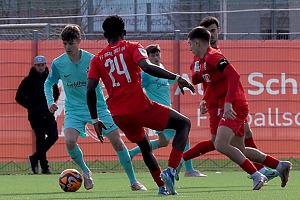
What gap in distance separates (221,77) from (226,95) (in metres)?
0.43

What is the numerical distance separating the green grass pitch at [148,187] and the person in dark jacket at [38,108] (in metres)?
0.63

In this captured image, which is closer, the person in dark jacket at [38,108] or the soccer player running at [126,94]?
the soccer player running at [126,94]

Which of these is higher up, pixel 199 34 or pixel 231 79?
pixel 199 34

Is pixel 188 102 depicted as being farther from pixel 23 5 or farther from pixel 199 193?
pixel 199 193

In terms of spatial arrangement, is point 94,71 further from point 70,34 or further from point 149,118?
point 70,34

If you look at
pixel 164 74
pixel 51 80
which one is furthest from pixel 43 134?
pixel 164 74

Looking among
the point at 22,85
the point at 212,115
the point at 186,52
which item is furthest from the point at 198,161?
the point at 212,115

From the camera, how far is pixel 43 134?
1786cm

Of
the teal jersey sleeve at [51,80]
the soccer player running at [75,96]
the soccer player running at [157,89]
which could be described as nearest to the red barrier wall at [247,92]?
the soccer player running at [157,89]

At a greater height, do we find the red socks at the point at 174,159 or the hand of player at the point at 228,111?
the hand of player at the point at 228,111

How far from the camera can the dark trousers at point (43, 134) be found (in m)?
17.5

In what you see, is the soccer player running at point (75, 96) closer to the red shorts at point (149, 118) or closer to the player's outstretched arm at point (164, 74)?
the red shorts at point (149, 118)

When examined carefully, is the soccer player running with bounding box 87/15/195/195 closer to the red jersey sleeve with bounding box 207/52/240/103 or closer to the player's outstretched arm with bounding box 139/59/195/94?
the player's outstretched arm with bounding box 139/59/195/94

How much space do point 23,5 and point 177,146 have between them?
1080cm
